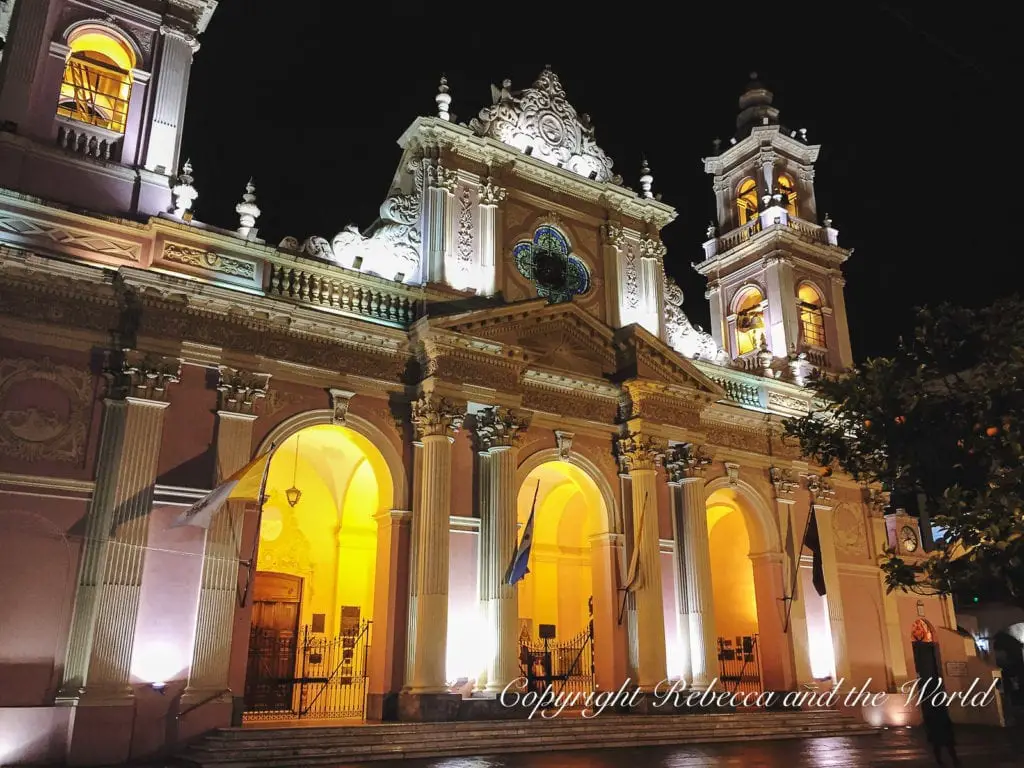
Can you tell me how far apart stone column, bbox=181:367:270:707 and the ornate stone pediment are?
3943 mm

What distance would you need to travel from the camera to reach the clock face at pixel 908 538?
79.3 feet

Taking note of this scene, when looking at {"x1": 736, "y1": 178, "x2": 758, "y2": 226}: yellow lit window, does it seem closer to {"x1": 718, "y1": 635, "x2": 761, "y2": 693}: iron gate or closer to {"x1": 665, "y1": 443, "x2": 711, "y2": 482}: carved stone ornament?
{"x1": 665, "y1": 443, "x2": 711, "y2": 482}: carved stone ornament

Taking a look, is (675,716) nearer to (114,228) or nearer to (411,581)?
(411,581)

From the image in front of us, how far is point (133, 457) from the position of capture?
14.2m

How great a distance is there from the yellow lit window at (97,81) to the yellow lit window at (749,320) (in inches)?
674

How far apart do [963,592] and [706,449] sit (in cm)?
1009

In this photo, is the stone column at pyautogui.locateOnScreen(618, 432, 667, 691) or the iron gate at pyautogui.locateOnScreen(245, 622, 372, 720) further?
the stone column at pyautogui.locateOnScreen(618, 432, 667, 691)

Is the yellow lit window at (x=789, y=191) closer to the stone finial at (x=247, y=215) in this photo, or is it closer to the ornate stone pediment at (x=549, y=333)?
the ornate stone pediment at (x=549, y=333)

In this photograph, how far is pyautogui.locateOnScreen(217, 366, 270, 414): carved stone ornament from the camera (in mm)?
15211

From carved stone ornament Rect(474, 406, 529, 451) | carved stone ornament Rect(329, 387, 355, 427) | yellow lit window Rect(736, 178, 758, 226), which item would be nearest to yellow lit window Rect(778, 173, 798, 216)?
yellow lit window Rect(736, 178, 758, 226)

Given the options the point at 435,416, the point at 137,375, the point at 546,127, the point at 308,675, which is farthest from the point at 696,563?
the point at 137,375

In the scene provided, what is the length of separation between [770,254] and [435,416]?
12.9 m

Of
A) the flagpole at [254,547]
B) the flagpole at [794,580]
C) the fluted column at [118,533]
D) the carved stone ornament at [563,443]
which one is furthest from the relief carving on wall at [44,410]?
the flagpole at [794,580]

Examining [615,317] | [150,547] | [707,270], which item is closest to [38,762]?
[150,547]
